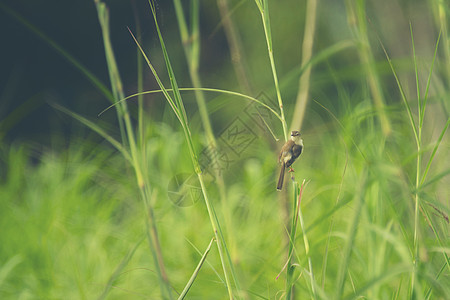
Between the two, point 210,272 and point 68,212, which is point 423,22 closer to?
point 210,272

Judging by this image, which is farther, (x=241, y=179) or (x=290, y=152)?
(x=241, y=179)

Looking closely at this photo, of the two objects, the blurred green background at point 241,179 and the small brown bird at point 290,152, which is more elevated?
the small brown bird at point 290,152

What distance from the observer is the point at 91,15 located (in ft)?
8.43

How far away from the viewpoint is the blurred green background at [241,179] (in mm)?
495

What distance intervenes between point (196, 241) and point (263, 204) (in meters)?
0.31

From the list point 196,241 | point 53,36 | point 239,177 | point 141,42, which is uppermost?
point 141,42

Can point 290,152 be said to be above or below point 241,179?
above

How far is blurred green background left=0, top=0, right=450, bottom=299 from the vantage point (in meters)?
0.49

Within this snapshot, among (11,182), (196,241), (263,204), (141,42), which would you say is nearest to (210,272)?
(196,241)

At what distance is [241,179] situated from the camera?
1.68m

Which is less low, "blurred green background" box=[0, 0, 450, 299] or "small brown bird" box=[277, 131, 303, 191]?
"small brown bird" box=[277, 131, 303, 191]

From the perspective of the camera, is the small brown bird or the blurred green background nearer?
the small brown bird

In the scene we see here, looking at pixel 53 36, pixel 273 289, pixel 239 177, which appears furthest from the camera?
pixel 53 36

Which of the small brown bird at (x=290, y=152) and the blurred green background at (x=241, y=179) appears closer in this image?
the small brown bird at (x=290, y=152)
